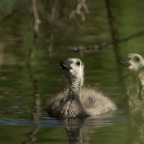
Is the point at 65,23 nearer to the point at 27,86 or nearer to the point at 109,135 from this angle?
the point at 27,86

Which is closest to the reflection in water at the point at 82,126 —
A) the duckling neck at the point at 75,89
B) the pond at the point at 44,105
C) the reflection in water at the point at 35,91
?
the pond at the point at 44,105

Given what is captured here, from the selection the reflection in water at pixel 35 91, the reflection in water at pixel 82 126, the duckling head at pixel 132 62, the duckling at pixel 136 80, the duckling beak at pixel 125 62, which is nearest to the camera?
the reflection in water at pixel 35 91

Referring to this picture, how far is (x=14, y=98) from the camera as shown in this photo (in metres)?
10.3

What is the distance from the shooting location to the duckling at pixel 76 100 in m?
9.77

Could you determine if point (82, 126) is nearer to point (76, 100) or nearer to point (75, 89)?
point (76, 100)

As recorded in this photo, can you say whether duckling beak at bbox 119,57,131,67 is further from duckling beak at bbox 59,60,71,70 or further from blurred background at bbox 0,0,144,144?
duckling beak at bbox 59,60,71,70

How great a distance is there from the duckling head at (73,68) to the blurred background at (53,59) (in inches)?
21.3

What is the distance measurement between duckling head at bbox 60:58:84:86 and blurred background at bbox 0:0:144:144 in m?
0.54

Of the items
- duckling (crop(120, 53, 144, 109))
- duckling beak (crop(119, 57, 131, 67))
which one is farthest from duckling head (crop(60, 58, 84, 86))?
duckling beak (crop(119, 57, 131, 67))

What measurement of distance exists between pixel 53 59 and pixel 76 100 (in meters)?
3.42

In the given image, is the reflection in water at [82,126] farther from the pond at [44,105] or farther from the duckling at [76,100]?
the duckling at [76,100]

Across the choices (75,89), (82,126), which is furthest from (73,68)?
(82,126)

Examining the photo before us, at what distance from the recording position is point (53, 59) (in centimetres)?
1334

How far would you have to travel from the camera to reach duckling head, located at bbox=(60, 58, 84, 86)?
986cm
